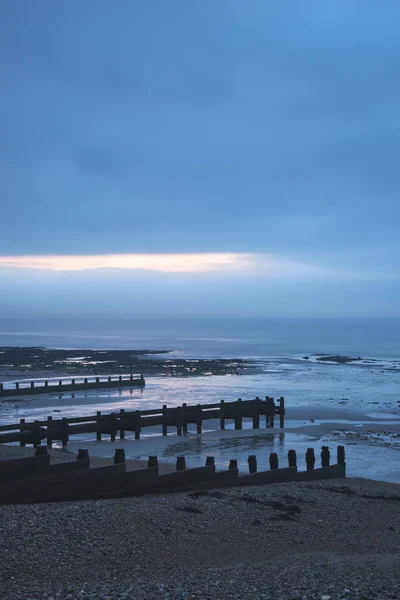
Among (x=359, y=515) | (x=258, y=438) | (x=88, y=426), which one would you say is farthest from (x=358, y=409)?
(x=359, y=515)

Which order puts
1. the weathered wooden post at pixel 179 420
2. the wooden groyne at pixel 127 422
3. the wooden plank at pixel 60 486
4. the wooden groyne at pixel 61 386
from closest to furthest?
the wooden plank at pixel 60 486, the wooden groyne at pixel 127 422, the weathered wooden post at pixel 179 420, the wooden groyne at pixel 61 386

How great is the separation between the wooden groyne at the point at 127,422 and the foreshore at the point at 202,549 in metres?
9.98

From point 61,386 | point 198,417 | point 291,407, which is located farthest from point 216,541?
point 61,386

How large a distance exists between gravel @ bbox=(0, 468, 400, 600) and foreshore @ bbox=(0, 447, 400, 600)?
0.06 feet

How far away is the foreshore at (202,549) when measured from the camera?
962 cm

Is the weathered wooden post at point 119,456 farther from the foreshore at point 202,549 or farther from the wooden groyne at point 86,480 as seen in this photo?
the foreshore at point 202,549

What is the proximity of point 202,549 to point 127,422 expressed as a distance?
1795cm

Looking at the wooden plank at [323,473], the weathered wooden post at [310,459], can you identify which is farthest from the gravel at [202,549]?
the weathered wooden post at [310,459]

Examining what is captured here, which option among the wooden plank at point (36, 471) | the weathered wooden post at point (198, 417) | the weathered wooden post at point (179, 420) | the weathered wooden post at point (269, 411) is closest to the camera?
the wooden plank at point (36, 471)

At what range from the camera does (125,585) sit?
968 centimetres

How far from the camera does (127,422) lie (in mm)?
29641

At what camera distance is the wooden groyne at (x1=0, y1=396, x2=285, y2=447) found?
82.1ft

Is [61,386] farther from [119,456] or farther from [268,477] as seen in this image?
[119,456]

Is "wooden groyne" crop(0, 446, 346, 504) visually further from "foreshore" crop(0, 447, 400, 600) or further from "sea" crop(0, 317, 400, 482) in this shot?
"sea" crop(0, 317, 400, 482)
